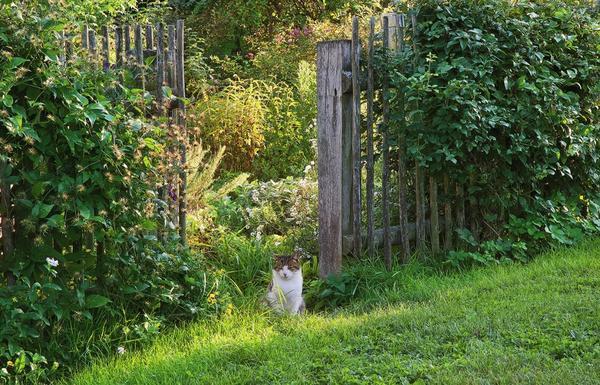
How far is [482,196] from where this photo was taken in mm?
6395

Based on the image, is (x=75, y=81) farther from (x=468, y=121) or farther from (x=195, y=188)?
(x=468, y=121)

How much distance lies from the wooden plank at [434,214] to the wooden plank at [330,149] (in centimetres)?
79

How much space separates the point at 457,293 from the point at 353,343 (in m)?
1.15

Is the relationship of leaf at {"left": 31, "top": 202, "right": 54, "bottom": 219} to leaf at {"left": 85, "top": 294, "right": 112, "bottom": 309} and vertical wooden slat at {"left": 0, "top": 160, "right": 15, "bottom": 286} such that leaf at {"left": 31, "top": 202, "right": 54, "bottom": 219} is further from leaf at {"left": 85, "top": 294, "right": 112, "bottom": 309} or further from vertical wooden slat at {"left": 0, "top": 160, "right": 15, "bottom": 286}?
leaf at {"left": 85, "top": 294, "right": 112, "bottom": 309}

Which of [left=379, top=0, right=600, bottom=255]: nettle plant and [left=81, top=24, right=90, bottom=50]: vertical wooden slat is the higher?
[left=81, top=24, right=90, bottom=50]: vertical wooden slat

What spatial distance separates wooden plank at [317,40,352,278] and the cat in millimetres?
453

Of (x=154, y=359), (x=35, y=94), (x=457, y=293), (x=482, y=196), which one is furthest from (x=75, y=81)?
(x=482, y=196)

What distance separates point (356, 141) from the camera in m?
6.07

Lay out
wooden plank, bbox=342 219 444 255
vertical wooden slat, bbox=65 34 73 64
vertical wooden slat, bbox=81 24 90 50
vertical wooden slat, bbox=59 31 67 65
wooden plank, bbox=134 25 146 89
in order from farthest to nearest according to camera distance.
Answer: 1. wooden plank, bbox=342 219 444 255
2. wooden plank, bbox=134 25 146 89
3. vertical wooden slat, bbox=81 24 90 50
4. vertical wooden slat, bbox=65 34 73 64
5. vertical wooden slat, bbox=59 31 67 65

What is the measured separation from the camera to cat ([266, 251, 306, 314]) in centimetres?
551

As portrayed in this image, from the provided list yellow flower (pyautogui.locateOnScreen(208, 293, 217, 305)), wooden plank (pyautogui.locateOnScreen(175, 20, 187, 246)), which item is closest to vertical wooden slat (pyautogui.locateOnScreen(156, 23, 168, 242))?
wooden plank (pyautogui.locateOnScreen(175, 20, 187, 246))

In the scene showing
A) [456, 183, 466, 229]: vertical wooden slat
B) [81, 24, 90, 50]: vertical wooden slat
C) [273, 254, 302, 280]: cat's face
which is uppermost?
[81, 24, 90, 50]: vertical wooden slat

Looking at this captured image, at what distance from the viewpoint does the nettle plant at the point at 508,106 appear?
6027 mm

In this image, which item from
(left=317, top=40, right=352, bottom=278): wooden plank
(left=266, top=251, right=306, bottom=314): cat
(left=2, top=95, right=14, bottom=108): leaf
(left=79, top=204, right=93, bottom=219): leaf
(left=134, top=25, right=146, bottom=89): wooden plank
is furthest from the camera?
(left=317, top=40, right=352, bottom=278): wooden plank
